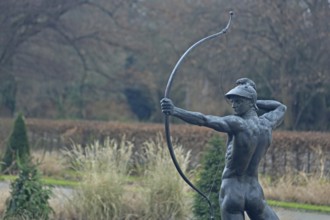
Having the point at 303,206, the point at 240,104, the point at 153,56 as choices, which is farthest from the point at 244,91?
the point at 153,56

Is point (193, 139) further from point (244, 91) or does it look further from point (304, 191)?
point (244, 91)

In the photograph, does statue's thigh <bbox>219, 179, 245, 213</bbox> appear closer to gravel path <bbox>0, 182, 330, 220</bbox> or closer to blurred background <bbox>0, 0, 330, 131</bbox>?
gravel path <bbox>0, 182, 330, 220</bbox>

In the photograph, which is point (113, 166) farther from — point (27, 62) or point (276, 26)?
point (27, 62)

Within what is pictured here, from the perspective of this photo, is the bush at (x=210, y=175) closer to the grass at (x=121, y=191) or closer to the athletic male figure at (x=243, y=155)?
the grass at (x=121, y=191)

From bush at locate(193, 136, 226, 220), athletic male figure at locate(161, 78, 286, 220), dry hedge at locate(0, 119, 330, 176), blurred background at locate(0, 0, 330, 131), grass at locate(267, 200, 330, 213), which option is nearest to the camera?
athletic male figure at locate(161, 78, 286, 220)

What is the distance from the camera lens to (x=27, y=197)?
11.4 m

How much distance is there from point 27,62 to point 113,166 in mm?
21250

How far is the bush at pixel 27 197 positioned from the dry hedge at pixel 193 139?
699cm

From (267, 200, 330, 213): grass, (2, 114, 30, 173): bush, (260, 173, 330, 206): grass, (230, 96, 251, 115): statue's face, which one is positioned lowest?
(267, 200, 330, 213): grass

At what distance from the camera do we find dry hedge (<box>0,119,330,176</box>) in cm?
1827

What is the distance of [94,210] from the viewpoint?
39.1 ft

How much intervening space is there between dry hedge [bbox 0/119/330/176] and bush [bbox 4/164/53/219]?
22.9 feet

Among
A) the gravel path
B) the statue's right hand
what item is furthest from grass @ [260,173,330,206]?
the statue's right hand

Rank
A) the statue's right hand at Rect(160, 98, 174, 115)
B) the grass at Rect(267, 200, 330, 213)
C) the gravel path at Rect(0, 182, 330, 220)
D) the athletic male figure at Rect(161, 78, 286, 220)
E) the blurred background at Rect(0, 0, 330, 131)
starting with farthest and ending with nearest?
the blurred background at Rect(0, 0, 330, 131)
the grass at Rect(267, 200, 330, 213)
the gravel path at Rect(0, 182, 330, 220)
the athletic male figure at Rect(161, 78, 286, 220)
the statue's right hand at Rect(160, 98, 174, 115)
